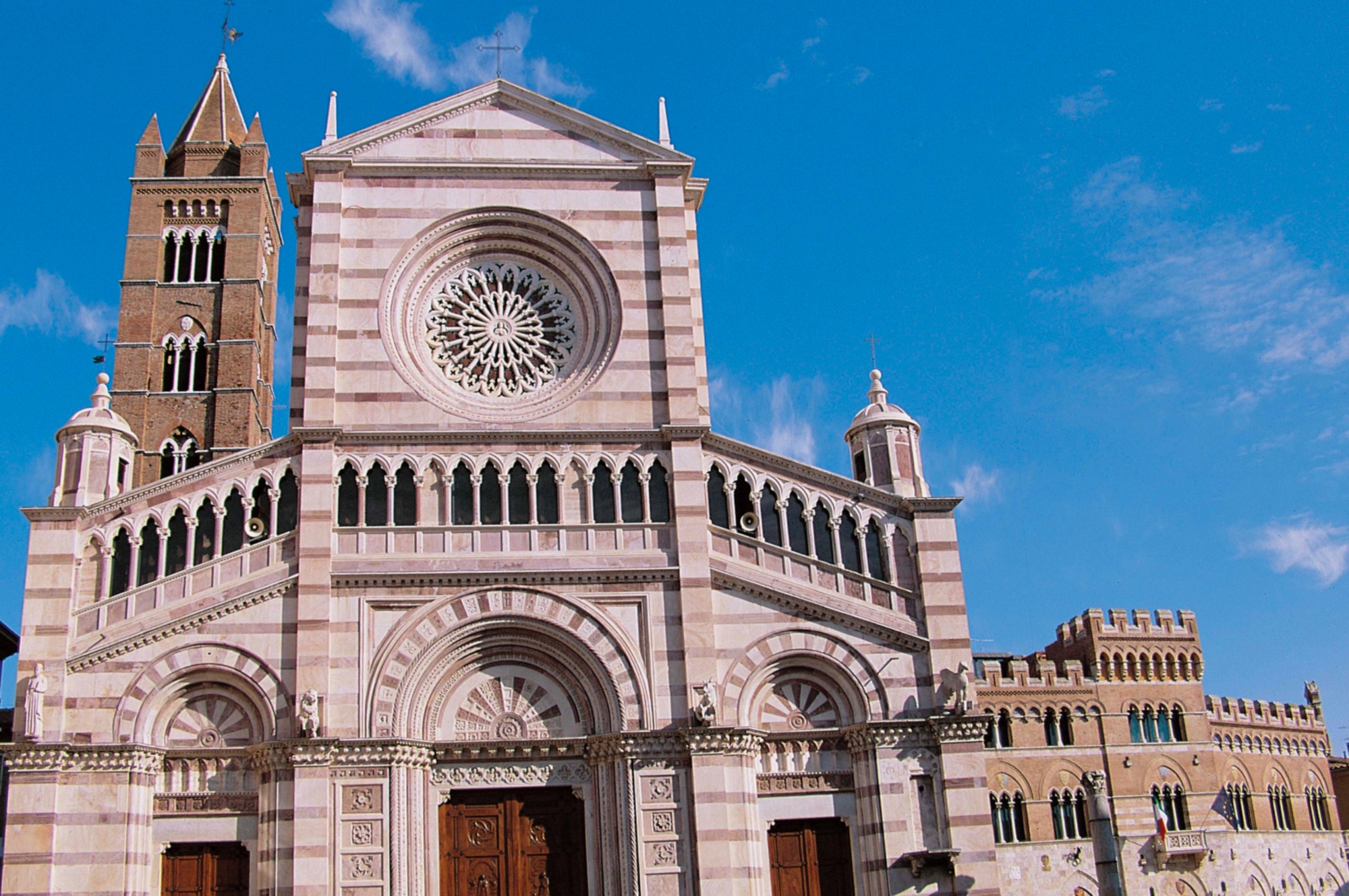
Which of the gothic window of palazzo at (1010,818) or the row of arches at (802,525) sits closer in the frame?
the row of arches at (802,525)

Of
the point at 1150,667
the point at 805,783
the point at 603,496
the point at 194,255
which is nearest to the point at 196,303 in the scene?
the point at 194,255

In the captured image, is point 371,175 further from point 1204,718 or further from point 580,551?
point 1204,718

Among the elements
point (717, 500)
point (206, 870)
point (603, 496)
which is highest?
point (603, 496)

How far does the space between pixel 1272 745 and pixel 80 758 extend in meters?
46.5

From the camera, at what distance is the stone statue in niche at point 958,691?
22.3m

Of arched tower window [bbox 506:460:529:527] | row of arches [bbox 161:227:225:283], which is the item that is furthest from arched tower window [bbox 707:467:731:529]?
row of arches [bbox 161:227:225:283]

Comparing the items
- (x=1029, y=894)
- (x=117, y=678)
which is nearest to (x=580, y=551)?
(x=117, y=678)

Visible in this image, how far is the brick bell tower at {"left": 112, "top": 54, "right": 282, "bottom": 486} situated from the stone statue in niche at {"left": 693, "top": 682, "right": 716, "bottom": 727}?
30.1 m

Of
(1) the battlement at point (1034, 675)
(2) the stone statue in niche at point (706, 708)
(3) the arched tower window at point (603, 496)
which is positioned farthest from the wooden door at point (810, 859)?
(1) the battlement at point (1034, 675)

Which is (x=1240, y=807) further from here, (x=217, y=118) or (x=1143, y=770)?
(x=217, y=118)

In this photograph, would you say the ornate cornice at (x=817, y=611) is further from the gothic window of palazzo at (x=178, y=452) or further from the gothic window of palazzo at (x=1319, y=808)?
the gothic window of palazzo at (x=1319, y=808)

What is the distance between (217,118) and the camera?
54.3 meters

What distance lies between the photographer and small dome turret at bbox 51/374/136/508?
22250mm

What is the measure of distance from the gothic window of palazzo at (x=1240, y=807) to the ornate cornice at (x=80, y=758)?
41.0 m
